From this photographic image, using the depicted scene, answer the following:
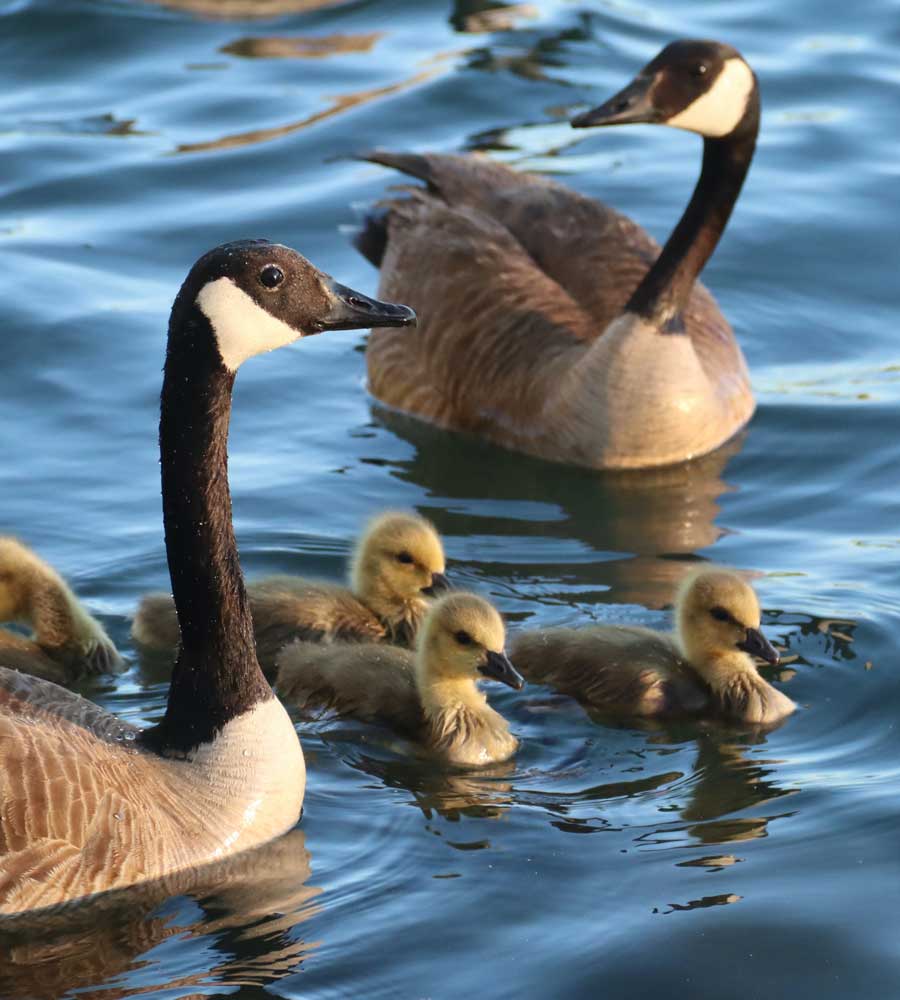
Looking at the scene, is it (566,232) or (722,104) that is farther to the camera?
(566,232)

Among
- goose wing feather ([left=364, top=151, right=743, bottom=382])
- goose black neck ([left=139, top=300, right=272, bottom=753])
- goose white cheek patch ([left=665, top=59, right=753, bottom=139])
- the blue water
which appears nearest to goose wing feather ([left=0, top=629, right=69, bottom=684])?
the blue water

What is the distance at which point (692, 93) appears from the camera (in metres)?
9.84

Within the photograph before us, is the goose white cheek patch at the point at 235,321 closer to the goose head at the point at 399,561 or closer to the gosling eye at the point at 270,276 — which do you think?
the gosling eye at the point at 270,276

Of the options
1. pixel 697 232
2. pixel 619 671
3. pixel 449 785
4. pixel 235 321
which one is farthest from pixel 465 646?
pixel 697 232

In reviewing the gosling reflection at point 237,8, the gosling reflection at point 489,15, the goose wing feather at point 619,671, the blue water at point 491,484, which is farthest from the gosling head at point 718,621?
the gosling reflection at point 237,8

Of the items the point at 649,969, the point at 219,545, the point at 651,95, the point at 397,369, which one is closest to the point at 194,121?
the point at 397,369

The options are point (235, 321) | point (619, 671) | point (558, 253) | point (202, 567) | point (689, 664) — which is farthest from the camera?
point (558, 253)

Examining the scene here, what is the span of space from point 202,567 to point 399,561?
164 centimetres

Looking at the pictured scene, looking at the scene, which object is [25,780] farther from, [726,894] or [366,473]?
[366,473]

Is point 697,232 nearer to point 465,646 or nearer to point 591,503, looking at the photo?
point 591,503

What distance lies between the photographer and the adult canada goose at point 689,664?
7.39 metres

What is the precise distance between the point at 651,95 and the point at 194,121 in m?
6.13

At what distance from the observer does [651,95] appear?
9.84 metres

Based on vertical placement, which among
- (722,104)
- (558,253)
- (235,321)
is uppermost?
(722,104)
